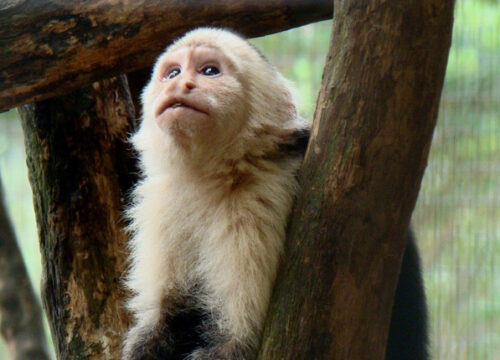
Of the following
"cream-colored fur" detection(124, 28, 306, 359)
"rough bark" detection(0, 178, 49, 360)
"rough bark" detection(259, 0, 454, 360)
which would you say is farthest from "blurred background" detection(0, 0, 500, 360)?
"rough bark" detection(259, 0, 454, 360)

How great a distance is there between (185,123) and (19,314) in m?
1.49

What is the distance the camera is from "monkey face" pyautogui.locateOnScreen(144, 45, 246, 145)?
2.39 m

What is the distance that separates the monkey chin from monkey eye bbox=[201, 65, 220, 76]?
0.21m

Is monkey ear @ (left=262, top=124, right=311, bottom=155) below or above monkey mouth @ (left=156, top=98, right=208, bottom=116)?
below

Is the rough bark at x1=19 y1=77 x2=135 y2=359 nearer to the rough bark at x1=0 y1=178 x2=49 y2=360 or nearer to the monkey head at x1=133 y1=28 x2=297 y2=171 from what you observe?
the monkey head at x1=133 y1=28 x2=297 y2=171

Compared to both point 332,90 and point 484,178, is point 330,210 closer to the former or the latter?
point 332,90

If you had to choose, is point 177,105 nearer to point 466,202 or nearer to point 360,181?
point 360,181

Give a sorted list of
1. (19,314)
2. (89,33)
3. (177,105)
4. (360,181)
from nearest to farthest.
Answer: (360,181), (177,105), (89,33), (19,314)

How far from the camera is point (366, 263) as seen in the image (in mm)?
1963

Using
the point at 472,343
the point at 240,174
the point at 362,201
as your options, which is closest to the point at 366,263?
the point at 362,201

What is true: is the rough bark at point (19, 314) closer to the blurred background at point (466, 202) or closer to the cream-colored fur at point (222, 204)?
the cream-colored fur at point (222, 204)

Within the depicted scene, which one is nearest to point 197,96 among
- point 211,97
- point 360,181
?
point 211,97

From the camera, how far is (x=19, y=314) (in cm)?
329

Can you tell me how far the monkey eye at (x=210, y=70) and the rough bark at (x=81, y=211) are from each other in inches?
22.0
